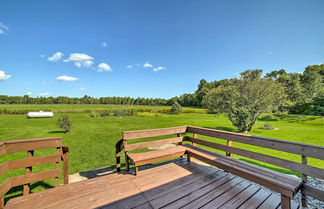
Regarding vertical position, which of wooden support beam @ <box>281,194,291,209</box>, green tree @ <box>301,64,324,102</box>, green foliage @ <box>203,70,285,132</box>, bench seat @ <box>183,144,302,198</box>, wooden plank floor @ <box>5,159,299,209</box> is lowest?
wooden plank floor @ <box>5,159,299,209</box>

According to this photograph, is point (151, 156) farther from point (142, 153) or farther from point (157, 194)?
point (157, 194)

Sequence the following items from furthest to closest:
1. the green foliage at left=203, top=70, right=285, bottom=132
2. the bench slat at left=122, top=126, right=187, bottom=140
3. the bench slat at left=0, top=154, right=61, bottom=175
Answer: the green foliage at left=203, top=70, right=285, bottom=132 < the bench slat at left=122, top=126, right=187, bottom=140 < the bench slat at left=0, top=154, right=61, bottom=175

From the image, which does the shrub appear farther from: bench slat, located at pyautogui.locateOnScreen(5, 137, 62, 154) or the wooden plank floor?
bench slat, located at pyautogui.locateOnScreen(5, 137, 62, 154)

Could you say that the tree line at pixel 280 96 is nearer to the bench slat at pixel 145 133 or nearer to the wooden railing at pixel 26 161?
the bench slat at pixel 145 133

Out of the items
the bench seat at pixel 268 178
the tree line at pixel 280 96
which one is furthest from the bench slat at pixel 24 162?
the tree line at pixel 280 96

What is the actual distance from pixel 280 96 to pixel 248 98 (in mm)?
2318

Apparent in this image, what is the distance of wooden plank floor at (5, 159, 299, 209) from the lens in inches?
71.4

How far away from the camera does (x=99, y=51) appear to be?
16859 millimetres

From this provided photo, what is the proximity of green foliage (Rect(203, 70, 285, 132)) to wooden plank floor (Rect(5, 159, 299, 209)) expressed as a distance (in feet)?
24.0

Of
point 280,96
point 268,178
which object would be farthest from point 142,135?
point 280,96

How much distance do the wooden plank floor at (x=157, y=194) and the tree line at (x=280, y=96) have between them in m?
9.25

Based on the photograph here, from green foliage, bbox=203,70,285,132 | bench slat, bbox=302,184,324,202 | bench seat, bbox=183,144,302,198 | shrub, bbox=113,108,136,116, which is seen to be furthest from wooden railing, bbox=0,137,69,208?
shrub, bbox=113,108,136,116

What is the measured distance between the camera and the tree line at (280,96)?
10.2 metres

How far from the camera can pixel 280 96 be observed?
949 cm
